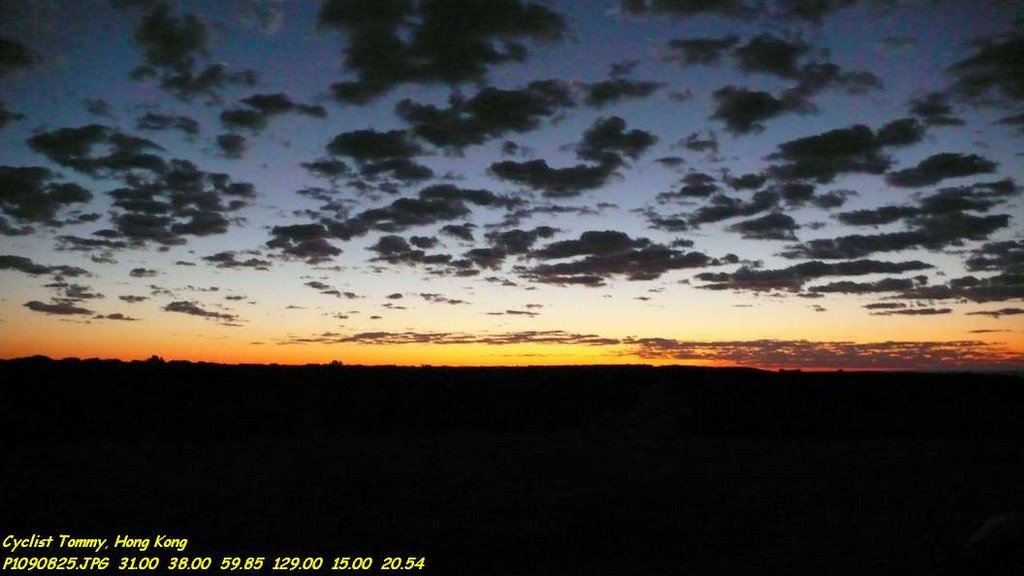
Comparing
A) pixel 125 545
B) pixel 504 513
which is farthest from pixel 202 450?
pixel 504 513

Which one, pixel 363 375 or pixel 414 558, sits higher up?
pixel 363 375

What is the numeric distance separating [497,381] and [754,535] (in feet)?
106

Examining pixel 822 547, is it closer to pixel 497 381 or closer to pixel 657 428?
pixel 657 428

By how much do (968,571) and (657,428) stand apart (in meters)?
25.9

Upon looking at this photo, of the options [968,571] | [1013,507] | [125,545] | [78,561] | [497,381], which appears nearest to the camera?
[968,571]

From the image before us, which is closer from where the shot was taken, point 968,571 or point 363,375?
point 968,571

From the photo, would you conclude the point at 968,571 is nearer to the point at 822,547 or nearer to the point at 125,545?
the point at 822,547

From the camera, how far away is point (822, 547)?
13250 mm

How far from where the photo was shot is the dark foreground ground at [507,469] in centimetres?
1314

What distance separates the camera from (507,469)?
20.7m

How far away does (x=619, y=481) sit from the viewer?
759 inches

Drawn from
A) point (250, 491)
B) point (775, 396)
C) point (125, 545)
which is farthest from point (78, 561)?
point (775, 396)

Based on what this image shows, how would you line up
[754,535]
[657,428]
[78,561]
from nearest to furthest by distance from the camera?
1. [78,561]
2. [754,535]
3. [657,428]

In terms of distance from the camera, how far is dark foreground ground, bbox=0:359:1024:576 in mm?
13141
